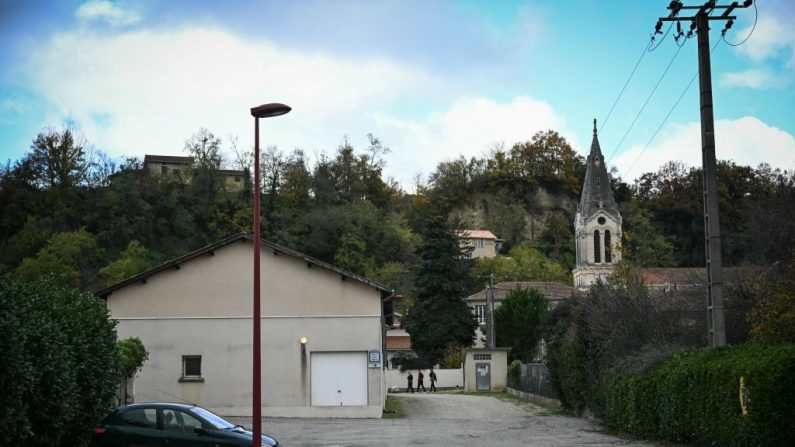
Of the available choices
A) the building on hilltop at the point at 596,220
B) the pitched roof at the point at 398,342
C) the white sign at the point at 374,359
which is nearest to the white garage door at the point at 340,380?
the white sign at the point at 374,359

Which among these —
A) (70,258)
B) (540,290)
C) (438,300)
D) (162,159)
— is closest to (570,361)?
(438,300)

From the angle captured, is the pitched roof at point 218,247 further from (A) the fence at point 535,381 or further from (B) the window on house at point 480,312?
(B) the window on house at point 480,312

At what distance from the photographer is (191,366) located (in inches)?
1156

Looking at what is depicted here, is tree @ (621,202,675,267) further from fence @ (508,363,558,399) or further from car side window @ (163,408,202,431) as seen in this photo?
car side window @ (163,408,202,431)

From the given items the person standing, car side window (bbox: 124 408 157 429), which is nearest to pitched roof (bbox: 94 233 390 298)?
car side window (bbox: 124 408 157 429)

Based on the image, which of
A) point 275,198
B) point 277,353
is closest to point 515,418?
point 277,353

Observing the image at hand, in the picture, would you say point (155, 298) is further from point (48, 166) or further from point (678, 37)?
point (48, 166)

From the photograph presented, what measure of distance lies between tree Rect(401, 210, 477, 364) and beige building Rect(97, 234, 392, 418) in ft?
110

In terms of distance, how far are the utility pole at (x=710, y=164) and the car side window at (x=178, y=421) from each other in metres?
11.4

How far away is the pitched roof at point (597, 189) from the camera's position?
96438 millimetres

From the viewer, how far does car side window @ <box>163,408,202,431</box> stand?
54.2ft

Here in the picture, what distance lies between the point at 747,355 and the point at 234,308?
18.6 m

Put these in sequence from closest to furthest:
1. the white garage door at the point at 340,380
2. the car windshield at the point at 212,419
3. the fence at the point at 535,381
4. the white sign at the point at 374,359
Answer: the car windshield at the point at 212,419 → the white sign at the point at 374,359 → the white garage door at the point at 340,380 → the fence at the point at 535,381

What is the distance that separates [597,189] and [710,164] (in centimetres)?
7983
